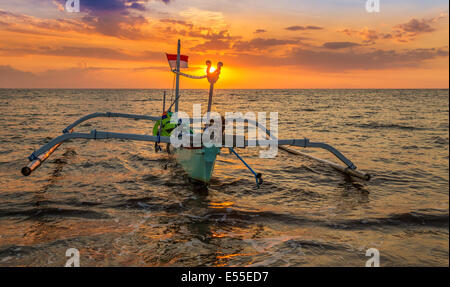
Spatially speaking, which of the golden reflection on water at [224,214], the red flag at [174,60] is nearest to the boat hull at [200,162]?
the golden reflection on water at [224,214]

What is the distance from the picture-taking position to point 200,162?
26.0 ft

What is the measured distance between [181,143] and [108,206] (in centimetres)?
264

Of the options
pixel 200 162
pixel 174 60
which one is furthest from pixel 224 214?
pixel 174 60

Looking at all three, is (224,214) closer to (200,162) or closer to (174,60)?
(200,162)

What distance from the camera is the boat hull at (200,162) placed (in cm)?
761

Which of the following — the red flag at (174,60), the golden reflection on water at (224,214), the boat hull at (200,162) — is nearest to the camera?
the golden reflection on water at (224,214)

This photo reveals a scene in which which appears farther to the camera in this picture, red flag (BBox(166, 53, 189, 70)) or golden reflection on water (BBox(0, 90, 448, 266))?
red flag (BBox(166, 53, 189, 70))

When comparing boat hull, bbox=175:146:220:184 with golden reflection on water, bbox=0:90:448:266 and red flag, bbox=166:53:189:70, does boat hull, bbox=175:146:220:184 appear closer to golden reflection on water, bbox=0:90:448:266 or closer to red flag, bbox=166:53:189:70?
golden reflection on water, bbox=0:90:448:266

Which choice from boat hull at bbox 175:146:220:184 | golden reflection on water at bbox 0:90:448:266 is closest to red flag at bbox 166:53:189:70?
golden reflection on water at bbox 0:90:448:266

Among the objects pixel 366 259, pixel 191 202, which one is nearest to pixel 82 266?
pixel 191 202

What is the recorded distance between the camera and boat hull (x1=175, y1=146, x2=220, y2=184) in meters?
7.61

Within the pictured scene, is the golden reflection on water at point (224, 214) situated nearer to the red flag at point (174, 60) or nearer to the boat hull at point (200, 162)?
the boat hull at point (200, 162)

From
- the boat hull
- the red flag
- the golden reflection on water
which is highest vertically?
the red flag

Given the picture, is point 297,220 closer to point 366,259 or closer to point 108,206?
point 366,259
